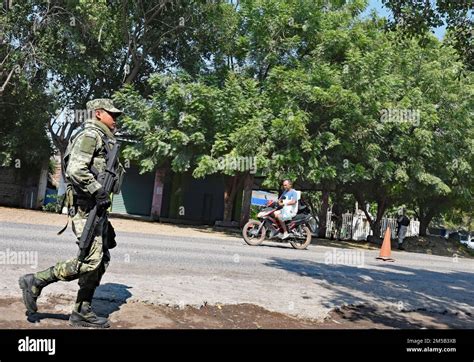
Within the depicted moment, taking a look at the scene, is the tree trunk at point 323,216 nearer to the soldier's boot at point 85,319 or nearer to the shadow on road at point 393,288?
the shadow on road at point 393,288

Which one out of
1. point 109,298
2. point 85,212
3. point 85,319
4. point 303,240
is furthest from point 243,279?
point 303,240

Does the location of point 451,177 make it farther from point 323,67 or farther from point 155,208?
point 155,208

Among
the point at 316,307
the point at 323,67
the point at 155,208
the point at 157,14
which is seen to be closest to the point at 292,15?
the point at 323,67

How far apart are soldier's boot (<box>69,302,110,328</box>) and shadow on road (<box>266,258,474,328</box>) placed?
2965 mm

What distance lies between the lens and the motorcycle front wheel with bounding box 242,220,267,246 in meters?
13.3

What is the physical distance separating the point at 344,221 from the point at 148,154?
16249 mm

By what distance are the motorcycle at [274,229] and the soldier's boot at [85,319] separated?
30.2ft

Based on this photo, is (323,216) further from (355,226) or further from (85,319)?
(85,319)

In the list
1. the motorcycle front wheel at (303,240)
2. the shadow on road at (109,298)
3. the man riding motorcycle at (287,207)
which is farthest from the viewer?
the motorcycle front wheel at (303,240)

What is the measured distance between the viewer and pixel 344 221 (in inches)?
1248

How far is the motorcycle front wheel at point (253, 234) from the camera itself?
13.3m

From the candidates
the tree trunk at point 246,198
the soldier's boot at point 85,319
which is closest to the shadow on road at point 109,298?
the soldier's boot at point 85,319

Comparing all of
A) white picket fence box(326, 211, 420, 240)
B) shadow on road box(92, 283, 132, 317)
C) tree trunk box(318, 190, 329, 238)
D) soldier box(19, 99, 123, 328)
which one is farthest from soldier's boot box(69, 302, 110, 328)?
white picket fence box(326, 211, 420, 240)

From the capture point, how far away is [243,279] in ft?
24.1
